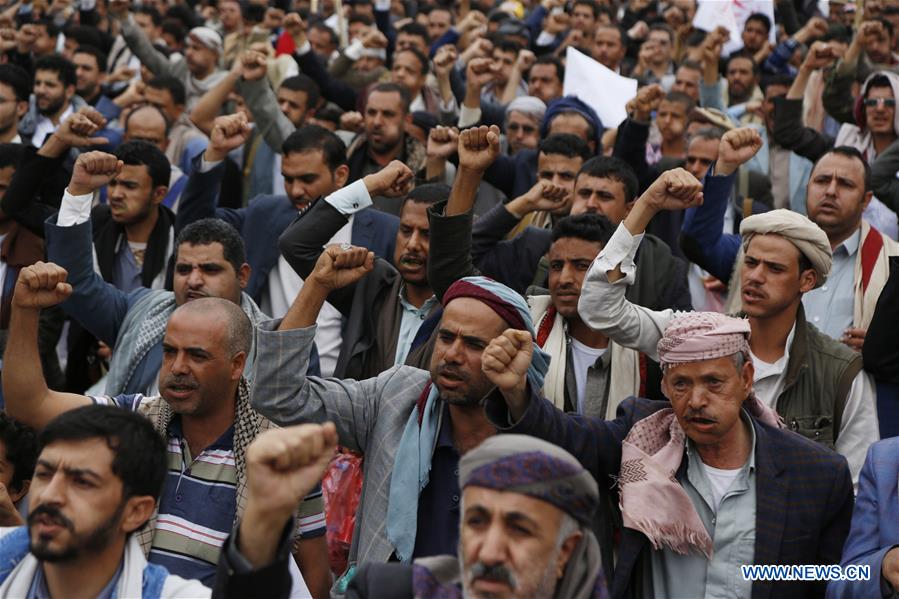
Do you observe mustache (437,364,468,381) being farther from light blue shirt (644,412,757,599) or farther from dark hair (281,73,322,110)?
dark hair (281,73,322,110)

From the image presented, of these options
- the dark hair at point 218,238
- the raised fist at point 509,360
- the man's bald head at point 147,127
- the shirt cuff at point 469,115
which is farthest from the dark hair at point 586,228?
the man's bald head at point 147,127

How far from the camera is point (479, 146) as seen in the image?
17.8 feet

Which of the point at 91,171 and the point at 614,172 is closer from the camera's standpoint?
the point at 91,171

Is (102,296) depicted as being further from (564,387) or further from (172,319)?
(564,387)

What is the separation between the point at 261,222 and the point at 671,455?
3320 millimetres

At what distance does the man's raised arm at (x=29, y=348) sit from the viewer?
468cm

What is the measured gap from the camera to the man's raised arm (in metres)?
4.68

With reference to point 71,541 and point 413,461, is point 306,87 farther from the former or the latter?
point 71,541

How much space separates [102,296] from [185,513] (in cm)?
189

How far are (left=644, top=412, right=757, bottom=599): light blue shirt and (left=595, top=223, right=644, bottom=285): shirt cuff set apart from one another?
3.12ft

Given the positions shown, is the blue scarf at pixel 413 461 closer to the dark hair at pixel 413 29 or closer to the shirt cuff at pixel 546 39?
the dark hair at pixel 413 29

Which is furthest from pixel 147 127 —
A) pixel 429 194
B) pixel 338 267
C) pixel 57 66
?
pixel 338 267

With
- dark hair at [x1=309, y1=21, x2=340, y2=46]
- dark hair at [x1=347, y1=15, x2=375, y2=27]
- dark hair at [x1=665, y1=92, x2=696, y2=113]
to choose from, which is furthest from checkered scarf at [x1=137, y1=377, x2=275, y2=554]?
dark hair at [x1=347, y1=15, x2=375, y2=27]

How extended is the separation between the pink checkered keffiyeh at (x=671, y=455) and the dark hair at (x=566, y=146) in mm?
2992
